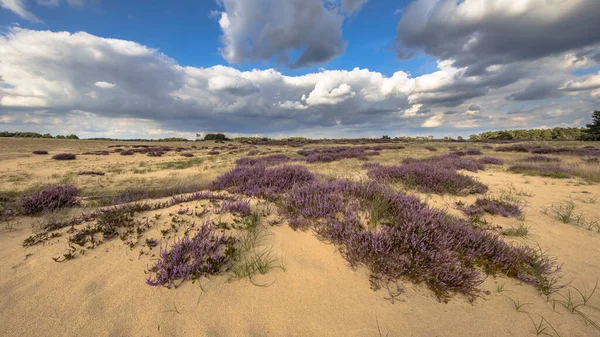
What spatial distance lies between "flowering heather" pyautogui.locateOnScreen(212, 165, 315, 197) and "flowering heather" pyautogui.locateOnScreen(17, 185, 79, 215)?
11.6 feet

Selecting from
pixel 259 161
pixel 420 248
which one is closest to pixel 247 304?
pixel 420 248

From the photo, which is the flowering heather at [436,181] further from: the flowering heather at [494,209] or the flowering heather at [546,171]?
the flowering heather at [546,171]

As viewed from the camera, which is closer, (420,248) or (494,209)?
(420,248)

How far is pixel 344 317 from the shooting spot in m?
2.38

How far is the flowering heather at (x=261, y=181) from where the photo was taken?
5880mm

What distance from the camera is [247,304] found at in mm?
2459

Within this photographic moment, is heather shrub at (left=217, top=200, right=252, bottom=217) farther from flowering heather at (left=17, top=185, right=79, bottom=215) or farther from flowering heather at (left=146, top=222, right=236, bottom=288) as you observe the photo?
flowering heather at (left=17, top=185, right=79, bottom=215)

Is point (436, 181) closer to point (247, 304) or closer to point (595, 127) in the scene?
point (247, 304)

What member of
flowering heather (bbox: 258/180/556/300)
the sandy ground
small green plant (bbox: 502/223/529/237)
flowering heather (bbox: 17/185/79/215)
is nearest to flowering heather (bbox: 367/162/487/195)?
small green plant (bbox: 502/223/529/237)

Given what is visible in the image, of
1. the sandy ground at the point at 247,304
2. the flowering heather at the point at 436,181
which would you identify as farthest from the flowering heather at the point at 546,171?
the sandy ground at the point at 247,304

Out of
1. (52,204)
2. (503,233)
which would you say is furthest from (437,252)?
(52,204)

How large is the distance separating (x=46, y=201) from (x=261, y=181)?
4962 mm

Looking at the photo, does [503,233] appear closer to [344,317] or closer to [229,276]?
[344,317]

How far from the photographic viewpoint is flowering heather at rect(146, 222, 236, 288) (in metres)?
2.65
